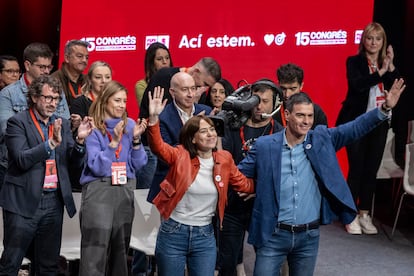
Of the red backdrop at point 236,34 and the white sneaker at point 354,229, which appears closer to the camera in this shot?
the white sneaker at point 354,229

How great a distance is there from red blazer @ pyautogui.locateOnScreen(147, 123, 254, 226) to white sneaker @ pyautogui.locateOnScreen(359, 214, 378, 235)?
9.85 feet

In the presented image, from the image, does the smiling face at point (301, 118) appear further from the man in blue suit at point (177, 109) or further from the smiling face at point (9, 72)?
the smiling face at point (9, 72)

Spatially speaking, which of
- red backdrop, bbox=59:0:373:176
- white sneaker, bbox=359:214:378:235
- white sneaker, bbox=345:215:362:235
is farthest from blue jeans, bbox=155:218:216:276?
red backdrop, bbox=59:0:373:176

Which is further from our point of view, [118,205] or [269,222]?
[118,205]

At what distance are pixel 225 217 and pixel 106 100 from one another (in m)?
1.08

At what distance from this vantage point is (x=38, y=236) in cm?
470

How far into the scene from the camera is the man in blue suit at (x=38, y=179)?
179 inches

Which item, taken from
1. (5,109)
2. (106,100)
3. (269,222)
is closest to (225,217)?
(269,222)

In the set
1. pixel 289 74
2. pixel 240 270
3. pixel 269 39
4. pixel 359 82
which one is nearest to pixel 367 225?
pixel 359 82

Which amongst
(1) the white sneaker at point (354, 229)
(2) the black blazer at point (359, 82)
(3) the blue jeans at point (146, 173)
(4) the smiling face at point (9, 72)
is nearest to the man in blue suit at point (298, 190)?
(3) the blue jeans at point (146, 173)

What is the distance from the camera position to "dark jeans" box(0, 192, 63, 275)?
4.57m

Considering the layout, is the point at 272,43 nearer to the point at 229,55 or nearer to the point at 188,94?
the point at 229,55

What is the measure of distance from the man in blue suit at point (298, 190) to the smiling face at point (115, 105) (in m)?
1.02

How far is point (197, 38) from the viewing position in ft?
26.4
